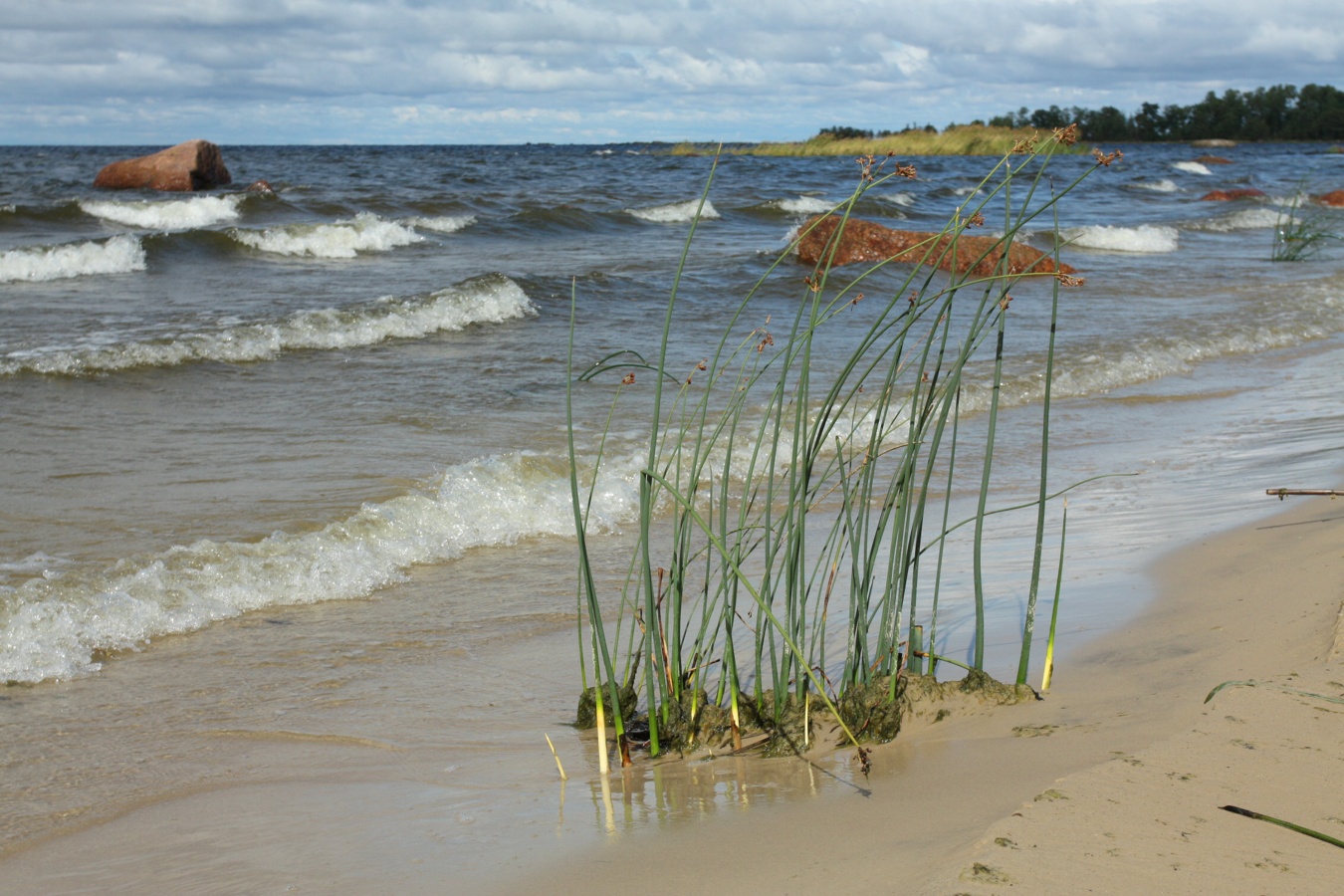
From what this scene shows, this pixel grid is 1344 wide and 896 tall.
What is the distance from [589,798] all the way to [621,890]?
0.39 m

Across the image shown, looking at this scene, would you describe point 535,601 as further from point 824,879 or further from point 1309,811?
point 1309,811

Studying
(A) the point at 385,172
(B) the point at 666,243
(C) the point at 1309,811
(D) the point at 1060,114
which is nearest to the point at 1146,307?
(B) the point at 666,243

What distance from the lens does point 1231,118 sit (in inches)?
2618

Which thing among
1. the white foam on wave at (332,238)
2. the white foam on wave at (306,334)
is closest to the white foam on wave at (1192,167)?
the white foam on wave at (332,238)

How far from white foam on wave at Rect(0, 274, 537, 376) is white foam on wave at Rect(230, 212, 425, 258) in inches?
175

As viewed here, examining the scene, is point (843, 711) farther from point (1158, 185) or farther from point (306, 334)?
point (1158, 185)

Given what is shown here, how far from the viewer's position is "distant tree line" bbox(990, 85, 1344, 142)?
Result: 65.2 m

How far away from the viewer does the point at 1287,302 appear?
9828 millimetres

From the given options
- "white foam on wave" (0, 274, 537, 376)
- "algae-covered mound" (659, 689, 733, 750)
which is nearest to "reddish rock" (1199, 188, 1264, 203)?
"white foam on wave" (0, 274, 537, 376)

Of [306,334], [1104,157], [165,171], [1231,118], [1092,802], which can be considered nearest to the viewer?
[1092,802]

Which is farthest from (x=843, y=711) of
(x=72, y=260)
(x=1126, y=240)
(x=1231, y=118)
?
(x=1231, y=118)

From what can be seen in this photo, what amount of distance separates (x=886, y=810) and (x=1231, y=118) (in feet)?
247

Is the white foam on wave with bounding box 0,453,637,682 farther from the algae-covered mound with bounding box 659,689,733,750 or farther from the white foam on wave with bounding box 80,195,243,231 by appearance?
the white foam on wave with bounding box 80,195,243,231

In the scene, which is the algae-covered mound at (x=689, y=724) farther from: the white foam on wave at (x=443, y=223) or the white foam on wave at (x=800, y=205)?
the white foam on wave at (x=800, y=205)
